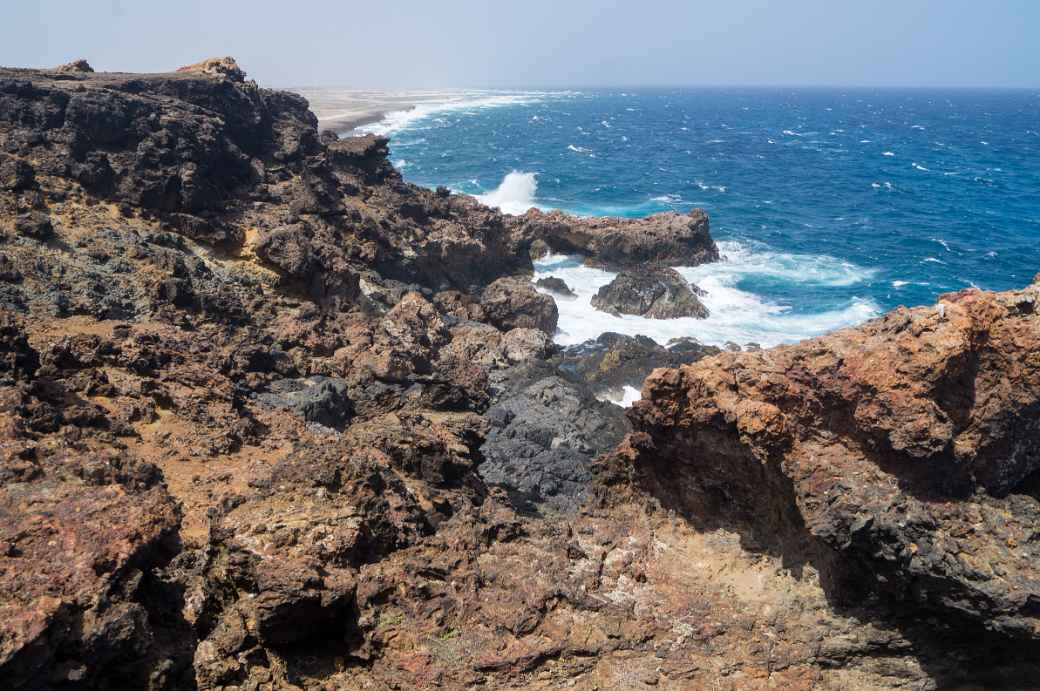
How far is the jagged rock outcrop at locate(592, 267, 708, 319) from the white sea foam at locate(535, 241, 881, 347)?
0.42 meters

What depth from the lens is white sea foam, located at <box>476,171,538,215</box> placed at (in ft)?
186

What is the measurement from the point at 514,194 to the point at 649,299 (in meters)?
30.5

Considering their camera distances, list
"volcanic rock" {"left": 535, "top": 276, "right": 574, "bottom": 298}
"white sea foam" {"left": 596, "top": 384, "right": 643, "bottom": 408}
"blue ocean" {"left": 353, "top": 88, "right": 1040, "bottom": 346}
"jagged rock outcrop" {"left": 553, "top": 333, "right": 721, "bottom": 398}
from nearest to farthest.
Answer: "white sea foam" {"left": 596, "top": 384, "right": 643, "bottom": 408} < "jagged rock outcrop" {"left": 553, "top": 333, "right": 721, "bottom": 398} < "volcanic rock" {"left": 535, "top": 276, "right": 574, "bottom": 298} < "blue ocean" {"left": 353, "top": 88, "right": 1040, "bottom": 346}

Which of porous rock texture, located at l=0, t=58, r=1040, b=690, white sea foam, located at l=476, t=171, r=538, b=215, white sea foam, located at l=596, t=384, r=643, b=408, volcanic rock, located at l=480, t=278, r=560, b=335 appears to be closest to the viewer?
porous rock texture, located at l=0, t=58, r=1040, b=690

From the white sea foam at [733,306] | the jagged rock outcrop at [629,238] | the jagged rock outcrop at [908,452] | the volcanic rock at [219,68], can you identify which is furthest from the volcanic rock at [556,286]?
the jagged rock outcrop at [908,452]

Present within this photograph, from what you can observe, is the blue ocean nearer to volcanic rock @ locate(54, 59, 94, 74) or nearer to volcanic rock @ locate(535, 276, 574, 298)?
volcanic rock @ locate(535, 276, 574, 298)

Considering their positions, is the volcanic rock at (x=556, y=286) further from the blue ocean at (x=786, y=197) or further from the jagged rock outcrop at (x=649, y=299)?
the jagged rock outcrop at (x=649, y=299)

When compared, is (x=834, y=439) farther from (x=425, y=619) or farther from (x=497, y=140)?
(x=497, y=140)

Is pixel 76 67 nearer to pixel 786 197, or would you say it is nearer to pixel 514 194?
pixel 514 194

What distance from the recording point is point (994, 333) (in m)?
7.62

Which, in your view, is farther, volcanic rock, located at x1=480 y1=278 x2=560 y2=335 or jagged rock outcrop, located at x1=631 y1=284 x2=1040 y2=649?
volcanic rock, located at x1=480 y1=278 x2=560 y2=335

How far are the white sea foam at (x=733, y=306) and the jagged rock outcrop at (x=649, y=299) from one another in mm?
416

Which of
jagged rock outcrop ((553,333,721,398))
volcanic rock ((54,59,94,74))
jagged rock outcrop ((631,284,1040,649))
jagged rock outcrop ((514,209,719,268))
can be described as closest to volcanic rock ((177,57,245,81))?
volcanic rock ((54,59,94,74))

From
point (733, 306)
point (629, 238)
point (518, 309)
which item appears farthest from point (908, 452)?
point (629, 238)
